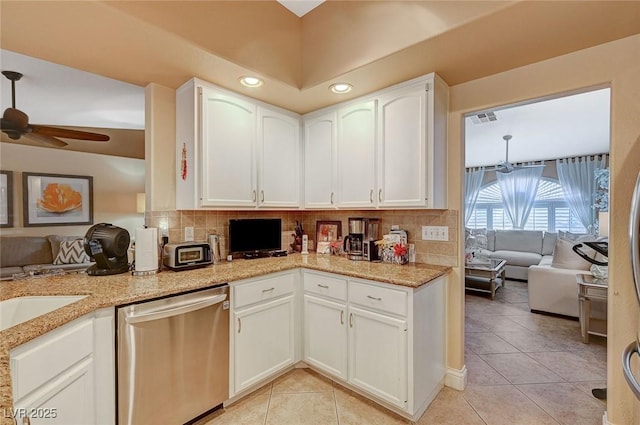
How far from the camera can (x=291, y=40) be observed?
2.16 meters

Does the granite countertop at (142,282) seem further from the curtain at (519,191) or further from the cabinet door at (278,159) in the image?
the curtain at (519,191)

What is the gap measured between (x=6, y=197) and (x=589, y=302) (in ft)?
18.5

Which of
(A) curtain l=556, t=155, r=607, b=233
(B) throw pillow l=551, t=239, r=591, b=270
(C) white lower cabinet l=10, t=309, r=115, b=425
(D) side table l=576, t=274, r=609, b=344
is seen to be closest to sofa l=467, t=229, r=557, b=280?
(A) curtain l=556, t=155, r=607, b=233

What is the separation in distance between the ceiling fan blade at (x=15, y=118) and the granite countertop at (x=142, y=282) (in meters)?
1.21

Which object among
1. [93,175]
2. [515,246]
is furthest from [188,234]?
[515,246]

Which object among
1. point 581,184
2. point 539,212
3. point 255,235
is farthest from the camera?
point 539,212

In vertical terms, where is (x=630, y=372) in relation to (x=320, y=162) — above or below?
below

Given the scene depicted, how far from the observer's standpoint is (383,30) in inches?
69.5

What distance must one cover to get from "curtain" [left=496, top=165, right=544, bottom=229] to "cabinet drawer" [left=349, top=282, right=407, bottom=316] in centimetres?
604

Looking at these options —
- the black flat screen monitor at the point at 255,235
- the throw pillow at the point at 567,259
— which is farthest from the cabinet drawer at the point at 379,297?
the throw pillow at the point at 567,259

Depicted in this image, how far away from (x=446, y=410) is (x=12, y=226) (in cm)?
404

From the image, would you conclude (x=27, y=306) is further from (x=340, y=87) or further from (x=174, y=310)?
(x=340, y=87)

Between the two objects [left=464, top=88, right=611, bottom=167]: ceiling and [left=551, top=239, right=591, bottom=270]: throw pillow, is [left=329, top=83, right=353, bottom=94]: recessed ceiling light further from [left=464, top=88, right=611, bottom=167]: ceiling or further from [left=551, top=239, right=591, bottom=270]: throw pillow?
[left=551, top=239, right=591, bottom=270]: throw pillow

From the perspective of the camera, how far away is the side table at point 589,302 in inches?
113
